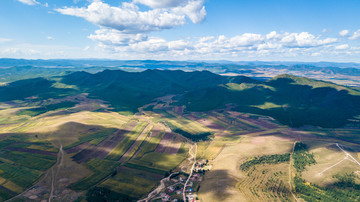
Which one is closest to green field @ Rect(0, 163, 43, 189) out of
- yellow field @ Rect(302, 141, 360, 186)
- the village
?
the village

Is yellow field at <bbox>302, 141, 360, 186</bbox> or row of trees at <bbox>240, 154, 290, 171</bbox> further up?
yellow field at <bbox>302, 141, 360, 186</bbox>

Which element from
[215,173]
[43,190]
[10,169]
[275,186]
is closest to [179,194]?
[215,173]

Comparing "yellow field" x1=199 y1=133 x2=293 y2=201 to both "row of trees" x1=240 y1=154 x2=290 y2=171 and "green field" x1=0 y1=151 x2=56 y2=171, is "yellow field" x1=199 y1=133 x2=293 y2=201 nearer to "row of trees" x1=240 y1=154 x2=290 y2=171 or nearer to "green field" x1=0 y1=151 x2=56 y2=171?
"row of trees" x1=240 y1=154 x2=290 y2=171

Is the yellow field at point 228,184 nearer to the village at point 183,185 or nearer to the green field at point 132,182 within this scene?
the village at point 183,185

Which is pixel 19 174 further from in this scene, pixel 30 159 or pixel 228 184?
pixel 228 184

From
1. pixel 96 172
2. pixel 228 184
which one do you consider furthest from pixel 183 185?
pixel 96 172

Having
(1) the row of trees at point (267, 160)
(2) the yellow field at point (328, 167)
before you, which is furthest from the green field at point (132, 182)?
(2) the yellow field at point (328, 167)

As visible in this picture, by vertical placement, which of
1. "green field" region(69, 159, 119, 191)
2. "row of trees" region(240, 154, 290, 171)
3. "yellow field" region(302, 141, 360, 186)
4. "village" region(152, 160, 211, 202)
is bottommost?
"village" region(152, 160, 211, 202)

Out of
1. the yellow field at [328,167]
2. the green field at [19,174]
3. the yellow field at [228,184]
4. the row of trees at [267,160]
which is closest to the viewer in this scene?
the yellow field at [228,184]

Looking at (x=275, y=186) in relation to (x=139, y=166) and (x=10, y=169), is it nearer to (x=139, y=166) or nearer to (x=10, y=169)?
(x=139, y=166)
